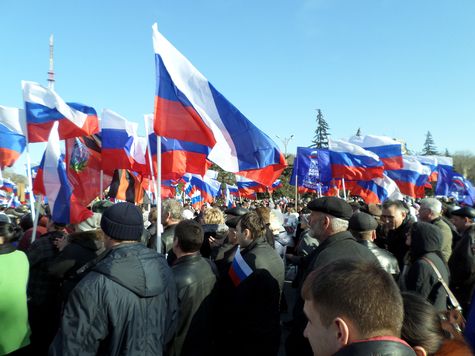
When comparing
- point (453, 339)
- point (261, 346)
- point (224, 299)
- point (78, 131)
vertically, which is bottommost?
point (261, 346)

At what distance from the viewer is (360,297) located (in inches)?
51.6

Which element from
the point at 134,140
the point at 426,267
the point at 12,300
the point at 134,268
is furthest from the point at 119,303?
the point at 134,140

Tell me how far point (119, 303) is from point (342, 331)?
1.50 metres

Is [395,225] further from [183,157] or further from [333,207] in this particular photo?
[183,157]

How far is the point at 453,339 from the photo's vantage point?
1.77m

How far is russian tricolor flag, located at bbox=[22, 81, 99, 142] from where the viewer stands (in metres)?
6.11

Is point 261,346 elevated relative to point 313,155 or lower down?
lower down

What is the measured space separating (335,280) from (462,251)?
4.10 metres

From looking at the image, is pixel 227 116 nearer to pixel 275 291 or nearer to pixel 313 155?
pixel 275 291

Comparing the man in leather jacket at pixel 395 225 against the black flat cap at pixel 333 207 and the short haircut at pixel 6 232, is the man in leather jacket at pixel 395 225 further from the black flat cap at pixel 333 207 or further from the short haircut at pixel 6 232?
the short haircut at pixel 6 232

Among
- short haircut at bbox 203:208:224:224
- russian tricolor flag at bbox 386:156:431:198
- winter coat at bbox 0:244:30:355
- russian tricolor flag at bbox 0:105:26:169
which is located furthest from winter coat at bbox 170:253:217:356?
russian tricolor flag at bbox 386:156:431:198

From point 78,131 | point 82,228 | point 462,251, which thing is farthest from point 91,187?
point 462,251

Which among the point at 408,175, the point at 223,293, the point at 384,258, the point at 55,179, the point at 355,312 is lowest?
the point at 223,293

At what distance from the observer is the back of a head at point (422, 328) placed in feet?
5.75
